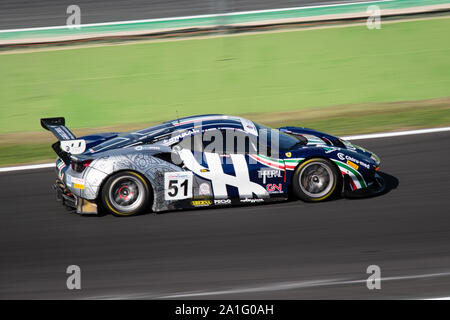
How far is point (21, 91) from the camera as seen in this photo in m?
13.3

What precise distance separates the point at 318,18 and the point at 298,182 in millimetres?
→ 8553

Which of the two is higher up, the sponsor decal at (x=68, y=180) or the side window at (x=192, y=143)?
the side window at (x=192, y=143)

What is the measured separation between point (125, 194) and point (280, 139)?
2184 mm

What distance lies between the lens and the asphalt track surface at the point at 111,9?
15953 millimetres

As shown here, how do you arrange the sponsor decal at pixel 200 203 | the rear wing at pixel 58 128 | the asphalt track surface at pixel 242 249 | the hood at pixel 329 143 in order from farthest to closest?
the hood at pixel 329 143
the rear wing at pixel 58 128
the sponsor decal at pixel 200 203
the asphalt track surface at pixel 242 249

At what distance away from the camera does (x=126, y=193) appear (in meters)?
7.85

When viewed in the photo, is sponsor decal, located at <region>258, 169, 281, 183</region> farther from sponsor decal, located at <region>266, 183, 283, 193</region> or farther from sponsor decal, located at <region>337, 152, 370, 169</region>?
sponsor decal, located at <region>337, 152, 370, 169</region>

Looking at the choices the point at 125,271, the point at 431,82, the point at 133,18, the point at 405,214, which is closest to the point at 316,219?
the point at 405,214

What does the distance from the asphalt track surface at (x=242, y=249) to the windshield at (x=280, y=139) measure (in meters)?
0.77

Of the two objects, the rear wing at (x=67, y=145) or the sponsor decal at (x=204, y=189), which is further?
the rear wing at (x=67, y=145)

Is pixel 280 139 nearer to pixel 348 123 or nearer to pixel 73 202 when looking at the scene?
pixel 73 202

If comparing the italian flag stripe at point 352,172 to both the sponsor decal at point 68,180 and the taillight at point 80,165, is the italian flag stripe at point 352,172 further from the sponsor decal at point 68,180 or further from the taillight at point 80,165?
the sponsor decal at point 68,180

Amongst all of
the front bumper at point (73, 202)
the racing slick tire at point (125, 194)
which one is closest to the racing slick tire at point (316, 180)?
the racing slick tire at point (125, 194)

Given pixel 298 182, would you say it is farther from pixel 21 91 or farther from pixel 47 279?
pixel 21 91
